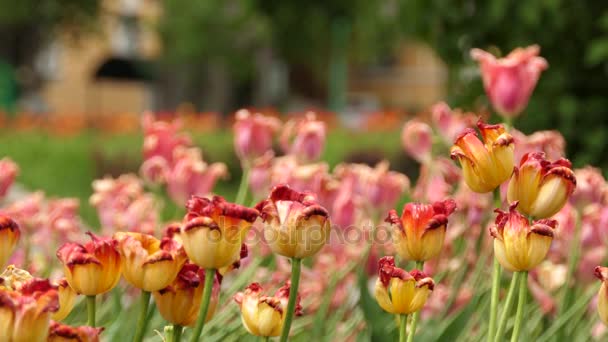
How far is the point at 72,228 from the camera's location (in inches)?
74.4

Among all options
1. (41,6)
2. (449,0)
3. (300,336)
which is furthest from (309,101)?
(300,336)

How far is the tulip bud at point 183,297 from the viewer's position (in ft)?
2.97

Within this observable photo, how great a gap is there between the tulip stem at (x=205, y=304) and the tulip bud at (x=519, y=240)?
27cm

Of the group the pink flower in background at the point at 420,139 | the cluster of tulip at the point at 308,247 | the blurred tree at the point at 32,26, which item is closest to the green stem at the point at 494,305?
the cluster of tulip at the point at 308,247

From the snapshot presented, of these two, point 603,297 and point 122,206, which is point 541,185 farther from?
point 122,206

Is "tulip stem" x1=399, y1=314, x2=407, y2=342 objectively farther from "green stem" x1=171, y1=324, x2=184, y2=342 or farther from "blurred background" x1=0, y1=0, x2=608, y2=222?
"blurred background" x1=0, y1=0, x2=608, y2=222

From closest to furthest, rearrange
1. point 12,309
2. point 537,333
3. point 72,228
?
point 12,309
point 537,333
point 72,228

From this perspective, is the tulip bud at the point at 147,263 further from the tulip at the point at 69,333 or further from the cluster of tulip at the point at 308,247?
the tulip at the point at 69,333

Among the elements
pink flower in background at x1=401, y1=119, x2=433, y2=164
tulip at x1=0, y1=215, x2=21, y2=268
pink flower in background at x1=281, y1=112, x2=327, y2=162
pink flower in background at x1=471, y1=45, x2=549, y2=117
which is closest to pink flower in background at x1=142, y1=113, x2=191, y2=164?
pink flower in background at x1=281, y1=112, x2=327, y2=162

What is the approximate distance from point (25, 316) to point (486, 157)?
487 mm

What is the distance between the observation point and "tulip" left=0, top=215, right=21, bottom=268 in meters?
0.91

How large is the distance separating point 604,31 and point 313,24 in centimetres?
497

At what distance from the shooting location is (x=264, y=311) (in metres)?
0.93

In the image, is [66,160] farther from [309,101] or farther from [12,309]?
[309,101]
